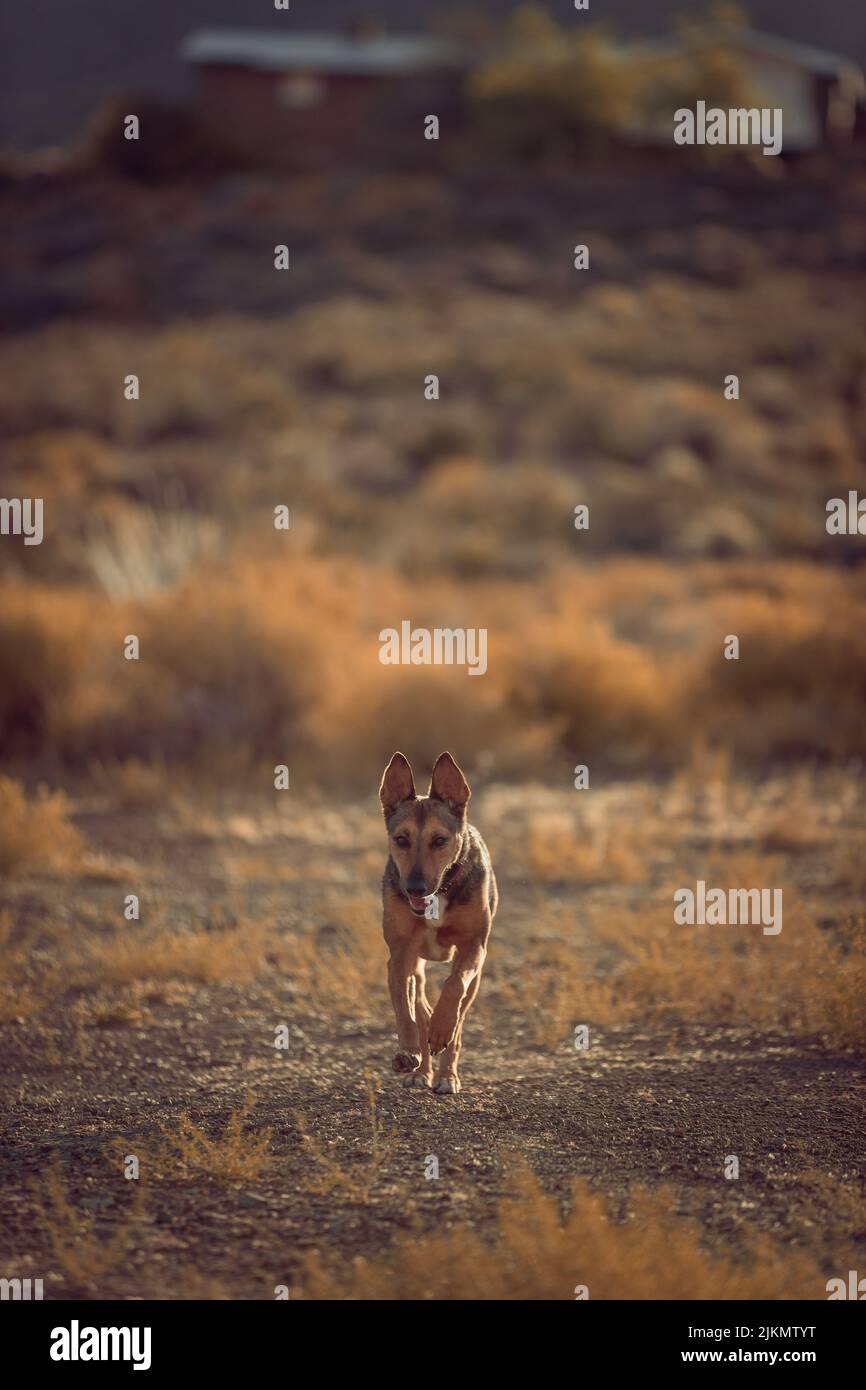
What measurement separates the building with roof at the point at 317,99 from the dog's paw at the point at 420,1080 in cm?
4613

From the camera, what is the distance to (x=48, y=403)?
29.0 meters

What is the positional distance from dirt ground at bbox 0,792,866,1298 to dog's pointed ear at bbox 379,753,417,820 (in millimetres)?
1113

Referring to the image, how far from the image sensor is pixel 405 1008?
17.4 ft

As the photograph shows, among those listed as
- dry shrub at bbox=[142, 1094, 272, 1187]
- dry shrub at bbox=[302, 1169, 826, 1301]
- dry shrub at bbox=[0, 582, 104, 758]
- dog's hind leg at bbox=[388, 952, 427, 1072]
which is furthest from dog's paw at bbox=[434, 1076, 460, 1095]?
dry shrub at bbox=[0, 582, 104, 758]

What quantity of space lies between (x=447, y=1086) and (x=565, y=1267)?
1195 mm

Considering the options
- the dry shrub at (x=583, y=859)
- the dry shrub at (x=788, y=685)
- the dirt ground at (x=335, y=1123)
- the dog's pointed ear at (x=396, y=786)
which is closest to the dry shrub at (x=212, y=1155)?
the dirt ground at (x=335, y=1123)

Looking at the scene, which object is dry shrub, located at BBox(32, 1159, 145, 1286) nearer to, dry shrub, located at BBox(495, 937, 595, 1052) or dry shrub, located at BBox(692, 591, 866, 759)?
dry shrub, located at BBox(495, 937, 595, 1052)

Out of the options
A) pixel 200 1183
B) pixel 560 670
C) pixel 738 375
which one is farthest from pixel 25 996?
pixel 738 375

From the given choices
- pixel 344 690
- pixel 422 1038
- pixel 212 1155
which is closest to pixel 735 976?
pixel 422 1038

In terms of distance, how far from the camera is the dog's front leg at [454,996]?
17.4ft

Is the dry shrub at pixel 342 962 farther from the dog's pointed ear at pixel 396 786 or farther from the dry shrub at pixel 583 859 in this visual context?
the dog's pointed ear at pixel 396 786

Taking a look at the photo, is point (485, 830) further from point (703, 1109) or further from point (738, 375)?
point (738, 375)

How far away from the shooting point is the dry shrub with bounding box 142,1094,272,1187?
4965mm

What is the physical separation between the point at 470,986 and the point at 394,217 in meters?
39.4
